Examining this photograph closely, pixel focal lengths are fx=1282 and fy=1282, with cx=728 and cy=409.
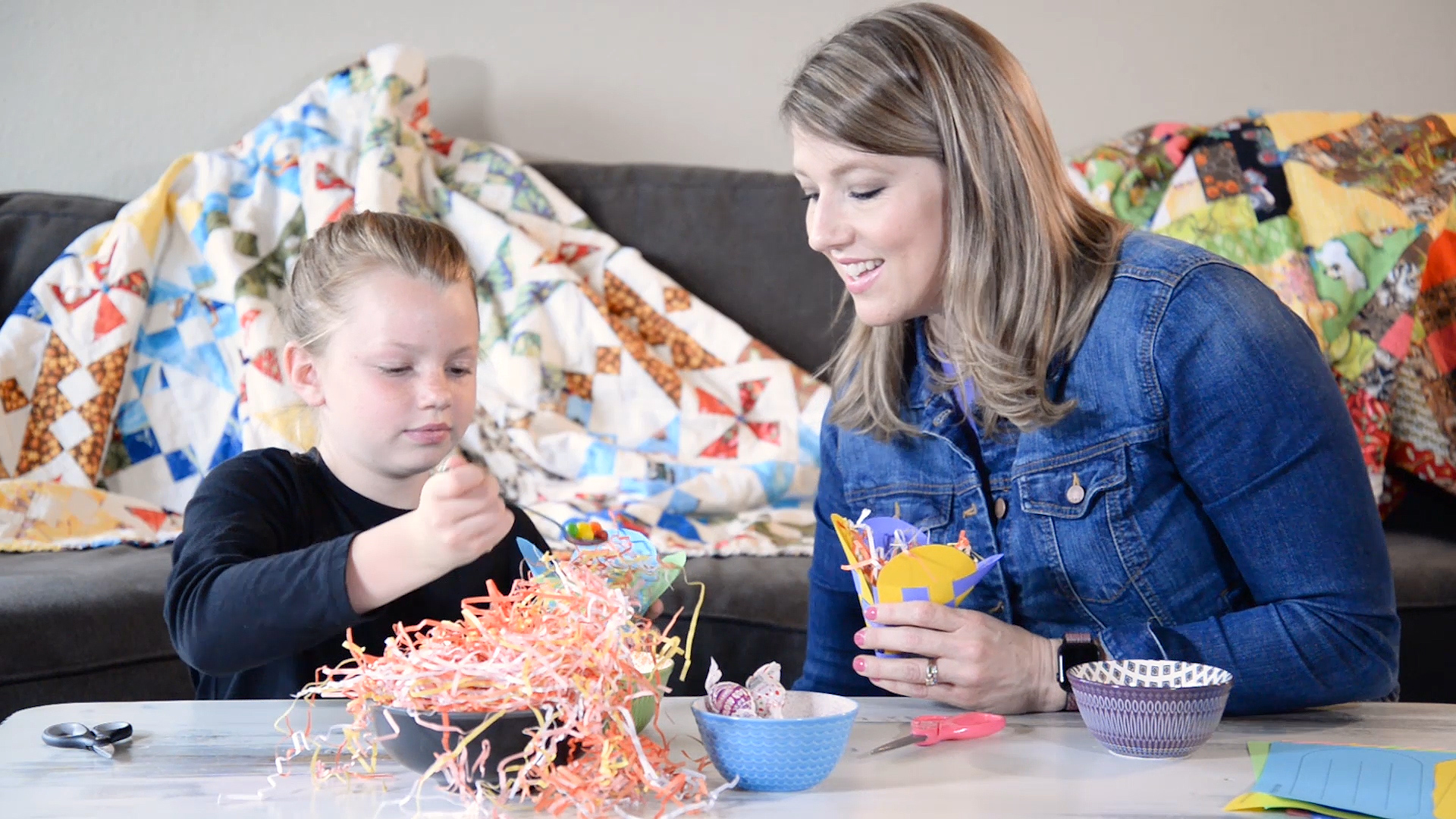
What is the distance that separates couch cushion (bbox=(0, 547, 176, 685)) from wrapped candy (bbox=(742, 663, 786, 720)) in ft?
3.97

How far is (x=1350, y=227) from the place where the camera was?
2438mm

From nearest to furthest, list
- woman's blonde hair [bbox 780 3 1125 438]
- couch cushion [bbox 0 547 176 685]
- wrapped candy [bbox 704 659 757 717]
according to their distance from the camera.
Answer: wrapped candy [bbox 704 659 757 717] → woman's blonde hair [bbox 780 3 1125 438] → couch cushion [bbox 0 547 176 685]

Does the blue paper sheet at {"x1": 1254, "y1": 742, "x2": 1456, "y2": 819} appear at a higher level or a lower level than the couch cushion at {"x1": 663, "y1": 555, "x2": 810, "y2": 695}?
higher

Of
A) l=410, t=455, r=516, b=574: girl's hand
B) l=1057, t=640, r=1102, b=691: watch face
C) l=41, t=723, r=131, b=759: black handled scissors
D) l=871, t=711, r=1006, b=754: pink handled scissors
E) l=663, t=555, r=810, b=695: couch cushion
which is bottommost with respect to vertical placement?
l=663, t=555, r=810, b=695: couch cushion

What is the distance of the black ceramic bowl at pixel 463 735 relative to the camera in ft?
2.56

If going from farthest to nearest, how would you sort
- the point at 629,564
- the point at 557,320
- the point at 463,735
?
the point at 557,320
the point at 629,564
the point at 463,735

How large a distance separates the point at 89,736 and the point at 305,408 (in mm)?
1263

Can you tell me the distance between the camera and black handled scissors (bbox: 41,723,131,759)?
3.05ft

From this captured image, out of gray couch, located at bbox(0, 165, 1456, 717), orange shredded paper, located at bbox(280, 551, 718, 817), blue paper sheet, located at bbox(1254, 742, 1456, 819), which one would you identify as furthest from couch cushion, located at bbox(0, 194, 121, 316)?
blue paper sheet, located at bbox(1254, 742, 1456, 819)

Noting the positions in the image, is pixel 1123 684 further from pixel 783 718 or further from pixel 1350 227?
pixel 1350 227

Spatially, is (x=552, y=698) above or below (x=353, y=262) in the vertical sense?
below

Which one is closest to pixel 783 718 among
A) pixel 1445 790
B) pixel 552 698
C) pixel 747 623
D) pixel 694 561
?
pixel 552 698

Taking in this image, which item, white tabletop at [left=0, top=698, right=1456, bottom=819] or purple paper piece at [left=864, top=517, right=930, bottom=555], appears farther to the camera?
purple paper piece at [left=864, top=517, right=930, bottom=555]

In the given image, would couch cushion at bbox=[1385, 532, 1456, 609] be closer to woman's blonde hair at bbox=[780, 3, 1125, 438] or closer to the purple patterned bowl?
woman's blonde hair at bbox=[780, 3, 1125, 438]
